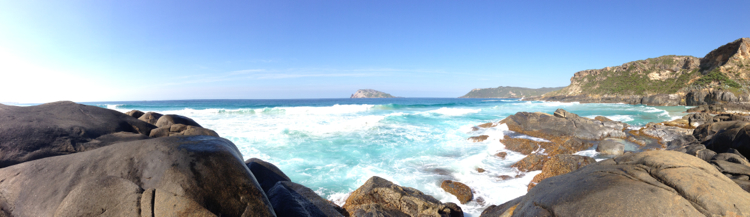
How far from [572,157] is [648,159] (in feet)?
14.6

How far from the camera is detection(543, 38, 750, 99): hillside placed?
39688 millimetres

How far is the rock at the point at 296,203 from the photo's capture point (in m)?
3.39

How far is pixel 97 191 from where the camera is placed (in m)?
2.43

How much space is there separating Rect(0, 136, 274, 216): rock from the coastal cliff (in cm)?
5320

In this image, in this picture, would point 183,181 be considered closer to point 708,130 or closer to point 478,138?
point 478,138

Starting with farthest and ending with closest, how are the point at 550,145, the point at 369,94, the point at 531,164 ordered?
the point at 369,94 → the point at 550,145 → the point at 531,164

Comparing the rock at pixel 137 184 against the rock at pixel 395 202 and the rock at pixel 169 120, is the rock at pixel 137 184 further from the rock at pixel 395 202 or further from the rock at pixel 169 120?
the rock at pixel 169 120

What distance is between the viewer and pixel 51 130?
3592mm

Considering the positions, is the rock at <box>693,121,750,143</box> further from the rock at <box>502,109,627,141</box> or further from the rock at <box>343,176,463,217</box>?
the rock at <box>343,176,463,217</box>

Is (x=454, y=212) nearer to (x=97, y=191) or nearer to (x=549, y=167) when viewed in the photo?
(x=549, y=167)

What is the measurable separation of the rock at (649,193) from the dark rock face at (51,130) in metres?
5.92

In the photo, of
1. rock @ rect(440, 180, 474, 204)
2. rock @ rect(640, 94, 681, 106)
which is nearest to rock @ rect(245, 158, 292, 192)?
rock @ rect(440, 180, 474, 204)

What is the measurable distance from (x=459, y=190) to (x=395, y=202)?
96.0 inches

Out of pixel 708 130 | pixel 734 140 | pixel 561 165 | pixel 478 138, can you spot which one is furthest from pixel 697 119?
pixel 561 165
